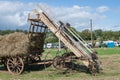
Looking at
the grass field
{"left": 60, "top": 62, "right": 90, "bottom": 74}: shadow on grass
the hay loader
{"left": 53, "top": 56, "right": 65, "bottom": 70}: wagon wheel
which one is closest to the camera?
the grass field

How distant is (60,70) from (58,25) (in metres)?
2.46

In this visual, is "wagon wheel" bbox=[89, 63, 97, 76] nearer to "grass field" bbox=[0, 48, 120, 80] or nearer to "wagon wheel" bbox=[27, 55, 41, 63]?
"grass field" bbox=[0, 48, 120, 80]

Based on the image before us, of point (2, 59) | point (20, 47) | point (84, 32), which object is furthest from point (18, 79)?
point (84, 32)

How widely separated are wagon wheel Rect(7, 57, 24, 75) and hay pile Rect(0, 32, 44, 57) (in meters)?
0.46

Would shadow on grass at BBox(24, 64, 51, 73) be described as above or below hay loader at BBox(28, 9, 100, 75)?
below

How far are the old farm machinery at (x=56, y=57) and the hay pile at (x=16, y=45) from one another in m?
0.06

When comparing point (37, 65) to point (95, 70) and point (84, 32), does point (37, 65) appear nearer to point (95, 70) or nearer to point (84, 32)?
point (95, 70)

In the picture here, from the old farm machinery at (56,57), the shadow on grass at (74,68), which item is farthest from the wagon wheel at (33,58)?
the shadow on grass at (74,68)

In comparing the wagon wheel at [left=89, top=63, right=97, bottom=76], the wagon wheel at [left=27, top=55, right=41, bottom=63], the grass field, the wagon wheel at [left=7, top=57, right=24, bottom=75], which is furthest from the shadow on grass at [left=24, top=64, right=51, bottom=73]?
the wagon wheel at [left=89, top=63, right=97, bottom=76]

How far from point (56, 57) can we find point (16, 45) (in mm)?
2305

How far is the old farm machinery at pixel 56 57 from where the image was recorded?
56.5 feet

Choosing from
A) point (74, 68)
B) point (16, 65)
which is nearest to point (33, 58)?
point (16, 65)

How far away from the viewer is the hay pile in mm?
17969

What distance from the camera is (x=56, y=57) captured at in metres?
17.9
